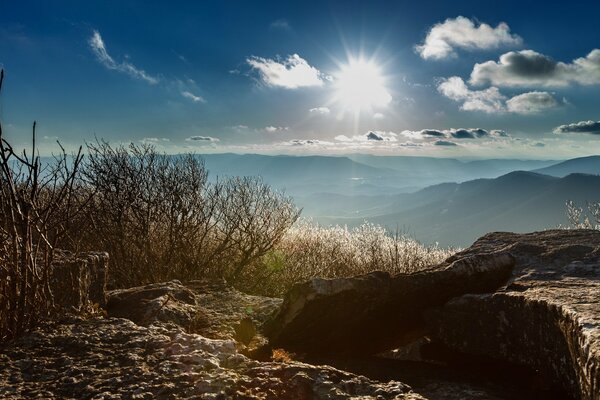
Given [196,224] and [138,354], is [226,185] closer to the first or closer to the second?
[196,224]

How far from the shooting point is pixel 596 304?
4.01 metres

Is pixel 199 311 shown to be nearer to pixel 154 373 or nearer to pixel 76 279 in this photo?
pixel 76 279

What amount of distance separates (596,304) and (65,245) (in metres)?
10.6

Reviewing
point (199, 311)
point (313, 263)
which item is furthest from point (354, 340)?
point (313, 263)

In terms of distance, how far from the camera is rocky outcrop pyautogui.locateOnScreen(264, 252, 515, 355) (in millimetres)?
5137

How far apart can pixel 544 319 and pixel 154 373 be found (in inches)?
143

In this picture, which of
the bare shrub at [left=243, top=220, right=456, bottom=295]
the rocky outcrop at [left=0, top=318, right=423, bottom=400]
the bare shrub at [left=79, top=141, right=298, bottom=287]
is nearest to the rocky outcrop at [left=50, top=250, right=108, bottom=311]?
the rocky outcrop at [left=0, top=318, right=423, bottom=400]

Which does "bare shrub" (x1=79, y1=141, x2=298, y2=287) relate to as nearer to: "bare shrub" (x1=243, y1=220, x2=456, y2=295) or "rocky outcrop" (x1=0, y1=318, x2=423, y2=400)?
"bare shrub" (x1=243, y1=220, x2=456, y2=295)

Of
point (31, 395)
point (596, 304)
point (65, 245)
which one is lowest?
point (65, 245)

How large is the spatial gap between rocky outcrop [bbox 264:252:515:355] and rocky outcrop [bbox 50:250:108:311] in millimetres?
1943

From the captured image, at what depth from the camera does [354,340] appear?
18.1 feet

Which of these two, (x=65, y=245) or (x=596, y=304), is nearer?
(x=596, y=304)

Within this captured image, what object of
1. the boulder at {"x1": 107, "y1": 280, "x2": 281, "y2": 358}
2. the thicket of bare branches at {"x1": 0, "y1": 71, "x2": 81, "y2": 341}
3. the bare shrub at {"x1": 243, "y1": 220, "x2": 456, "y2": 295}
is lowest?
the bare shrub at {"x1": 243, "y1": 220, "x2": 456, "y2": 295}

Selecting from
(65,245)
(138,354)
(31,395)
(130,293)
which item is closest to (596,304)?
(138,354)
